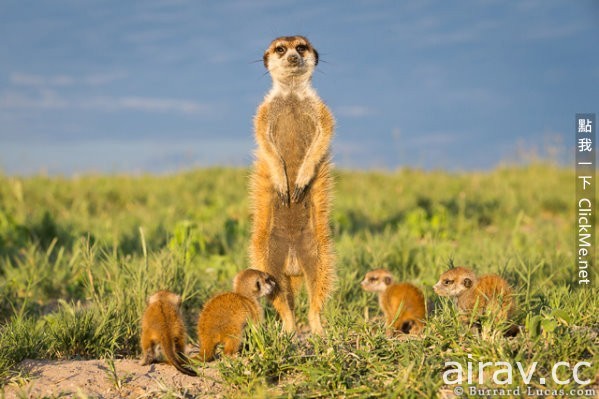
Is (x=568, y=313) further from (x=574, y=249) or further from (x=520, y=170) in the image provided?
(x=520, y=170)

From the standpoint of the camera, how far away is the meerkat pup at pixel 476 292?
3.36 m

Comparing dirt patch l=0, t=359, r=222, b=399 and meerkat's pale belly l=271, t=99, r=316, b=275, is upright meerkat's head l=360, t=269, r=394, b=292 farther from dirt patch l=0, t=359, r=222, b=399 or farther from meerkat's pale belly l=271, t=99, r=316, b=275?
dirt patch l=0, t=359, r=222, b=399

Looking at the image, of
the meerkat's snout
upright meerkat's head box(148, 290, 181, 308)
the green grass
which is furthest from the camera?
the meerkat's snout

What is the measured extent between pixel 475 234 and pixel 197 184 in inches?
201

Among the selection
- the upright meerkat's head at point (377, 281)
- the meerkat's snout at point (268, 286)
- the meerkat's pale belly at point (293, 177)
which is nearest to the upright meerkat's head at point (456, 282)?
the upright meerkat's head at point (377, 281)

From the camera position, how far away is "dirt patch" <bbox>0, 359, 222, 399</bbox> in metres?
2.88

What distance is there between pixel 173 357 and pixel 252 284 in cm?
63

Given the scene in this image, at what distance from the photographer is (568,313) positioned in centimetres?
333

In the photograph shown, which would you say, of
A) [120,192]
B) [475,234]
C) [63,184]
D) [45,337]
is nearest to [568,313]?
[45,337]

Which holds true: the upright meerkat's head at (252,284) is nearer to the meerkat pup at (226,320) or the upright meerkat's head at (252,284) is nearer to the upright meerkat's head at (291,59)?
the meerkat pup at (226,320)

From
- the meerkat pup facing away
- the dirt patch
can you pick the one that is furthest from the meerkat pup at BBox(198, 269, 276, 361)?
the meerkat pup facing away

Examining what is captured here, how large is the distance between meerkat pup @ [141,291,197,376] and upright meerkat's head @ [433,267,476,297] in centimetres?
149

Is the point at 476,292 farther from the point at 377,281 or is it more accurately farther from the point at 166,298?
the point at 166,298

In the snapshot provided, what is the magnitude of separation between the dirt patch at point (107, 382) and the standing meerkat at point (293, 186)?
0.92 m
